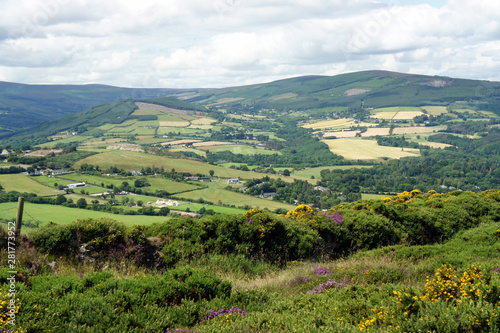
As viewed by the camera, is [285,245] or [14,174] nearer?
[285,245]

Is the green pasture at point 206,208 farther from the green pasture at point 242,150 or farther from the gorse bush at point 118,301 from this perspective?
the green pasture at point 242,150

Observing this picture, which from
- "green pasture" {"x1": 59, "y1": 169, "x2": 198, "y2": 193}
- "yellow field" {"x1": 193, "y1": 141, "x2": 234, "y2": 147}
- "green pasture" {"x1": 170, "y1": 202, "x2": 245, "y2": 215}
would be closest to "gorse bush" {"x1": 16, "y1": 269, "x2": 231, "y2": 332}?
"green pasture" {"x1": 170, "y1": 202, "x2": 245, "y2": 215}

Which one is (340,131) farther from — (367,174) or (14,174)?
(14,174)

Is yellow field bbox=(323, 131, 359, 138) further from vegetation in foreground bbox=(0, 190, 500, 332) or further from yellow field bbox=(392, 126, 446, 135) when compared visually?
vegetation in foreground bbox=(0, 190, 500, 332)

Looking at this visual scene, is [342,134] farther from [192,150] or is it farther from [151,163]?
[151,163]

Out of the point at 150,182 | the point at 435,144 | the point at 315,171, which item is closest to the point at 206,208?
the point at 150,182

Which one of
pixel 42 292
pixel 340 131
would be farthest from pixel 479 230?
pixel 340 131

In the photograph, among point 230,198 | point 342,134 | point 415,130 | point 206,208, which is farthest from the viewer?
point 415,130
